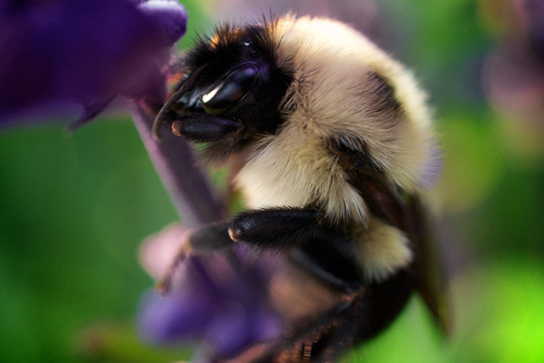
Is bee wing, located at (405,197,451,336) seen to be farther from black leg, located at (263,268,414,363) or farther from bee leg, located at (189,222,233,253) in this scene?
bee leg, located at (189,222,233,253)

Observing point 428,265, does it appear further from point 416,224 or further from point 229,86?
point 229,86

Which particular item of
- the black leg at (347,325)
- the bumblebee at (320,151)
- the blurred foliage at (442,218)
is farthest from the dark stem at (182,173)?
the blurred foliage at (442,218)

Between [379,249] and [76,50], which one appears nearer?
[76,50]

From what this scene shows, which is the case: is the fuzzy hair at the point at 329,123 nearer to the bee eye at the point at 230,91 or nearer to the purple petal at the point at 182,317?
the bee eye at the point at 230,91

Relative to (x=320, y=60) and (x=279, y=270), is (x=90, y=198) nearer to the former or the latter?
(x=279, y=270)

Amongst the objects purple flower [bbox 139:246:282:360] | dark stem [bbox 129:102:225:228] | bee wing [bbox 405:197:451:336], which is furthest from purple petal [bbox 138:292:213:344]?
bee wing [bbox 405:197:451:336]

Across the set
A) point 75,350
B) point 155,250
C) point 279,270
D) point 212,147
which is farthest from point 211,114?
point 75,350

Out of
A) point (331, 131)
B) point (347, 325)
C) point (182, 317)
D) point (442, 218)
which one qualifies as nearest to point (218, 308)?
point (182, 317)
